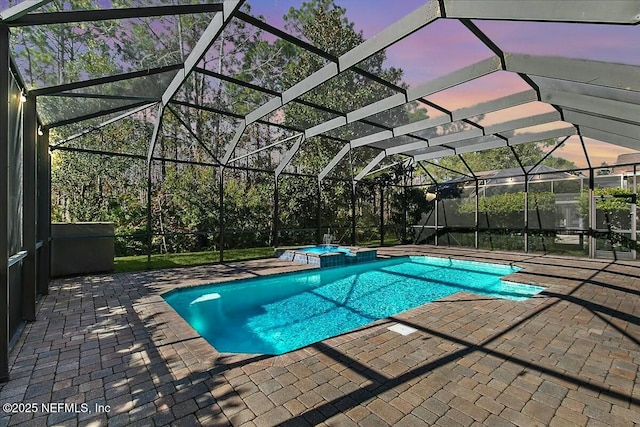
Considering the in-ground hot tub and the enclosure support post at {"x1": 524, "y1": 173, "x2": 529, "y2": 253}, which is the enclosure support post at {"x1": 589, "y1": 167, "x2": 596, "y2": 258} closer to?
the enclosure support post at {"x1": 524, "y1": 173, "x2": 529, "y2": 253}

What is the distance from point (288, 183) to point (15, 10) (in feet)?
34.9

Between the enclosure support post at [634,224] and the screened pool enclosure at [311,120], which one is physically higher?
the screened pool enclosure at [311,120]

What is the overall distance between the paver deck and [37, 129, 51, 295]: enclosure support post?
953mm

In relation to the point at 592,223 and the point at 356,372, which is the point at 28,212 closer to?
the point at 356,372

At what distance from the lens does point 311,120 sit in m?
9.13

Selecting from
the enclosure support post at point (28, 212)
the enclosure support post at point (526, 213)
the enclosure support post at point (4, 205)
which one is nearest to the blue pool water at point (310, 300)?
the enclosure support post at point (28, 212)

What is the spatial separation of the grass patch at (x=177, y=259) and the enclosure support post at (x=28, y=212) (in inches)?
146

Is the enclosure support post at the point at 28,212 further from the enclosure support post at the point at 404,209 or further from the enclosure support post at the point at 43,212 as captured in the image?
the enclosure support post at the point at 404,209

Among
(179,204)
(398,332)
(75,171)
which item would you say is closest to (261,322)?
(398,332)

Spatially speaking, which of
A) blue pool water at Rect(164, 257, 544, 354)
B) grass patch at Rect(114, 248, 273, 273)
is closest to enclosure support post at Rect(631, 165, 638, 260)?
blue pool water at Rect(164, 257, 544, 354)

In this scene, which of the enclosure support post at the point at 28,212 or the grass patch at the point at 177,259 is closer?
the enclosure support post at the point at 28,212

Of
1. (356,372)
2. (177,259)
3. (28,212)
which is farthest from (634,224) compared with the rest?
(28,212)

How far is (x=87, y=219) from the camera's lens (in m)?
10.6

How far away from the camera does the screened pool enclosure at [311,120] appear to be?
3553 mm
